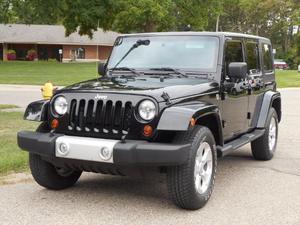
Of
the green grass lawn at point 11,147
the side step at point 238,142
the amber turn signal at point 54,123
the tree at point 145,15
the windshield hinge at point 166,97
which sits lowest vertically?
the green grass lawn at point 11,147

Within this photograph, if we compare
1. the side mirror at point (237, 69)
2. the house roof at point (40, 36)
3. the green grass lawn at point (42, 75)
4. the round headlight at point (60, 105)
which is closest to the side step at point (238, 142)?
the side mirror at point (237, 69)

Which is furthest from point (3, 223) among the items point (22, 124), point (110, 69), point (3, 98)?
point (3, 98)

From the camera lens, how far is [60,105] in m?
5.52

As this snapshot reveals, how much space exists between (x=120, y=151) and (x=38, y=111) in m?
1.29

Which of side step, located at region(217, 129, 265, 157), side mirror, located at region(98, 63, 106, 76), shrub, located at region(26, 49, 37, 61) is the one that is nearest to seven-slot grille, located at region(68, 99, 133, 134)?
side step, located at region(217, 129, 265, 157)

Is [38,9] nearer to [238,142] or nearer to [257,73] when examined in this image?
[257,73]

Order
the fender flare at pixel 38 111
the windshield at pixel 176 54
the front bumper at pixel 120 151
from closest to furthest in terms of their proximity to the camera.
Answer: the front bumper at pixel 120 151, the fender flare at pixel 38 111, the windshield at pixel 176 54

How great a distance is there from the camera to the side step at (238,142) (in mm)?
5980

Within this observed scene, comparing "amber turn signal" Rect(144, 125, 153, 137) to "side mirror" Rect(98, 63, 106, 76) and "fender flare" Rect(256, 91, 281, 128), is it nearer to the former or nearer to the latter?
"side mirror" Rect(98, 63, 106, 76)

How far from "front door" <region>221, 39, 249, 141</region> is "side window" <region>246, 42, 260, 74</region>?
29cm

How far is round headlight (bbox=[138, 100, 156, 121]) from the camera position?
5074 mm

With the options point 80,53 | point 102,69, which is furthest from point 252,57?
point 80,53

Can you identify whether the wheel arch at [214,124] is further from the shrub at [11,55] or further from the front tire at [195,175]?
the shrub at [11,55]

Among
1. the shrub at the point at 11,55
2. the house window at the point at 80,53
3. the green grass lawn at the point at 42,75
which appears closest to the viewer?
the green grass lawn at the point at 42,75
